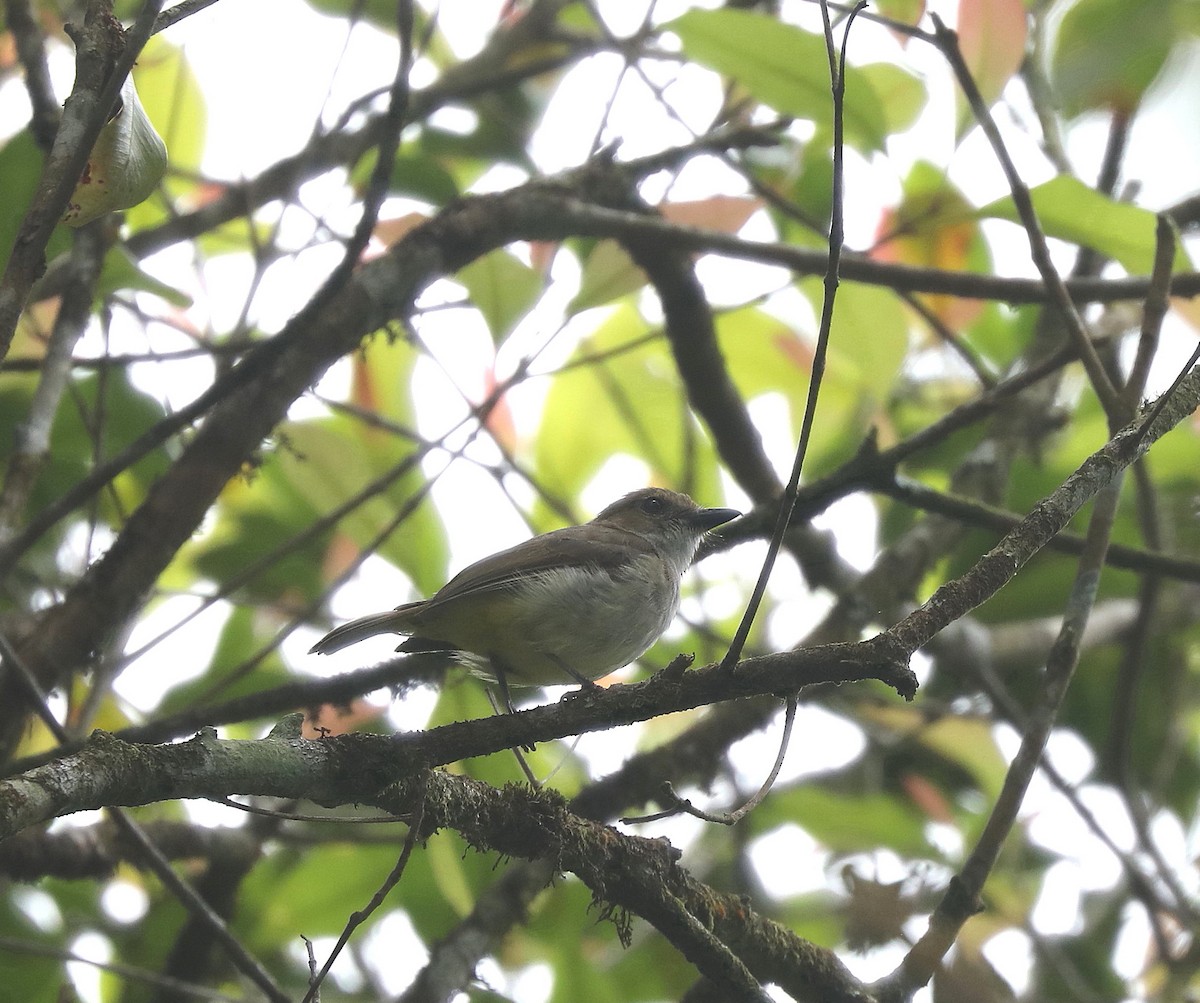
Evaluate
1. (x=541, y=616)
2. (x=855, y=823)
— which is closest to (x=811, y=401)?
(x=541, y=616)

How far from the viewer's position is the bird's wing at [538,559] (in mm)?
3559

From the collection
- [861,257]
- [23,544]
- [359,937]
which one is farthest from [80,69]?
[359,937]

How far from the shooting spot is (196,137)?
4.97m

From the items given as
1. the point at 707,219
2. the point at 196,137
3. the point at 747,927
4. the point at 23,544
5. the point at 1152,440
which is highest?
the point at 196,137

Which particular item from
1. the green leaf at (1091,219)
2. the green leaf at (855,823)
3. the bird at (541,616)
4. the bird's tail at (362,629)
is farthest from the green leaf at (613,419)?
the green leaf at (1091,219)

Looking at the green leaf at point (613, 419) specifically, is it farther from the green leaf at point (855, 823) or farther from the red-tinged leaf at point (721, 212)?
the green leaf at point (855, 823)

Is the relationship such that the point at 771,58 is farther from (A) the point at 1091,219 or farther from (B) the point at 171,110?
(B) the point at 171,110

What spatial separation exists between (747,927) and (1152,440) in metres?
1.32

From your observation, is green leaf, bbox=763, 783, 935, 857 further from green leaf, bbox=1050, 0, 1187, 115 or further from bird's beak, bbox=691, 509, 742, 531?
green leaf, bbox=1050, 0, 1187, 115

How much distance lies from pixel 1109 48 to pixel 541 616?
244cm

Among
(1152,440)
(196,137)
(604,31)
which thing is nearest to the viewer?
(1152,440)

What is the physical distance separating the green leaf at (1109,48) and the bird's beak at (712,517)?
1694mm

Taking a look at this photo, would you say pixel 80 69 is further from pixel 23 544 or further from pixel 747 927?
pixel 747 927

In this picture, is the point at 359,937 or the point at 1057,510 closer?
the point at 1057,510
